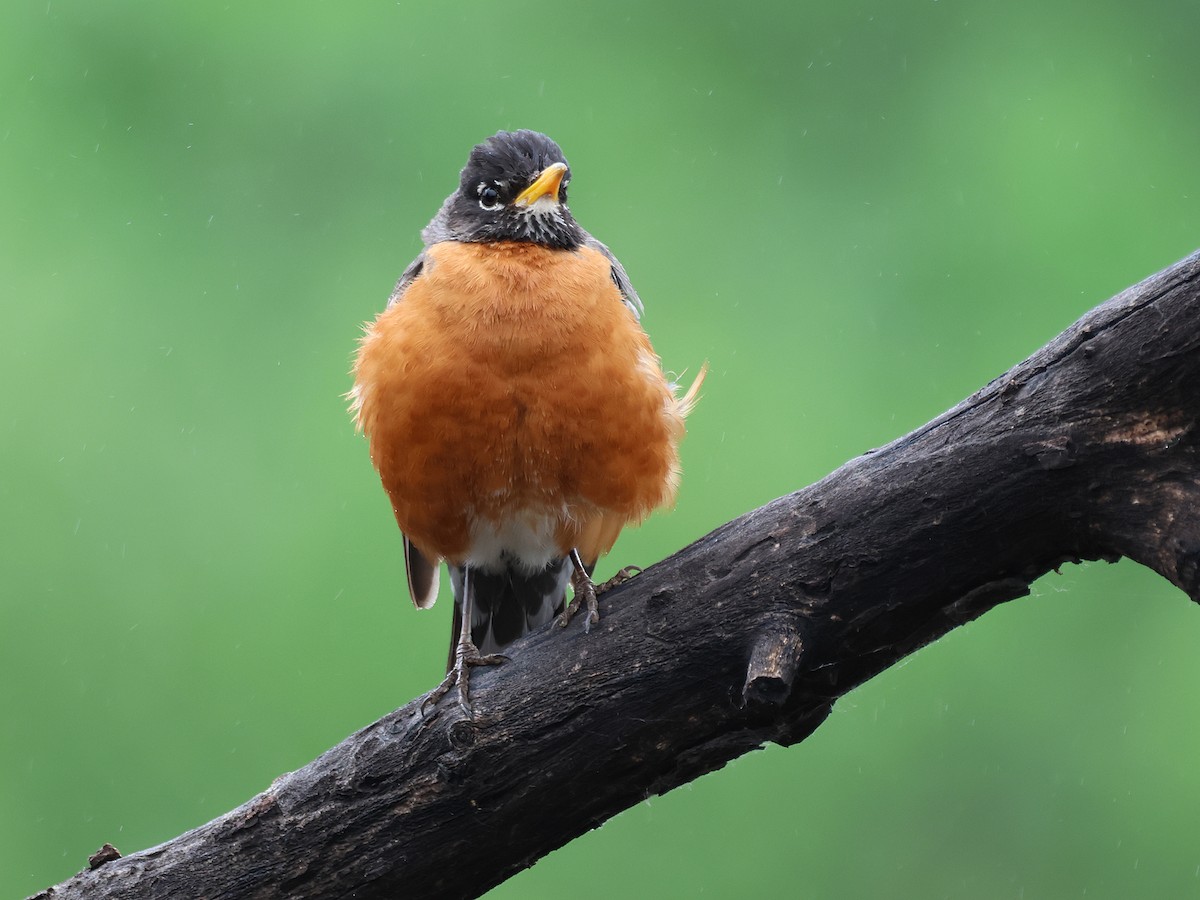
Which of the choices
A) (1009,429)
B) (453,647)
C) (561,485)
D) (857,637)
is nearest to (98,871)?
(453,647)

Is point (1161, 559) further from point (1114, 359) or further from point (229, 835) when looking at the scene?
point (229, 835)

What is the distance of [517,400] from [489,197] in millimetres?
899

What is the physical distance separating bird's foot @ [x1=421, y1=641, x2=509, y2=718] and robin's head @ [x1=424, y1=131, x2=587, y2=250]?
1.30 m

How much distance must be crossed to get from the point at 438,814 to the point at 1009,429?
152 centimetres

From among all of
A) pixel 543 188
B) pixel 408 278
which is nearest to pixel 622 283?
pixel 543 188

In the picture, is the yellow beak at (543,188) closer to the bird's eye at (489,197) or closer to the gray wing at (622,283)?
the bird's eye at (489,197)

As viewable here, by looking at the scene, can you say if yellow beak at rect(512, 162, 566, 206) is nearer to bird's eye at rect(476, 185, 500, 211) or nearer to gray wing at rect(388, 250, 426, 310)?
bird's eye at rect(476, 185, 500, 211)

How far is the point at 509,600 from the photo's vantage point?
164 inches

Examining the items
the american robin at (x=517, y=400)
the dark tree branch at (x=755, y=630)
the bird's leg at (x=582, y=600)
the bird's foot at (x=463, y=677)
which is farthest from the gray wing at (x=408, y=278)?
the dark tree branch at (x=755, y=630)

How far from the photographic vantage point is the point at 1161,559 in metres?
2.26

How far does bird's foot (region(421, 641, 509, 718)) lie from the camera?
2.95 m

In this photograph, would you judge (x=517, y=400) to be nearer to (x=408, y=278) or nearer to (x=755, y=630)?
(x=408, y=278)

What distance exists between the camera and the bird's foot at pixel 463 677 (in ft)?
9.67

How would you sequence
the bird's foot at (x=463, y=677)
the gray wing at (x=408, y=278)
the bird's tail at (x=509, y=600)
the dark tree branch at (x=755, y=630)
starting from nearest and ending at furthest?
the dark tree branch at (x=755, y=630) < the bird's foot at (x=463, y=677) < the gray wing at (x=408, y=278) < the bird's tail at (x=509, y=600)
